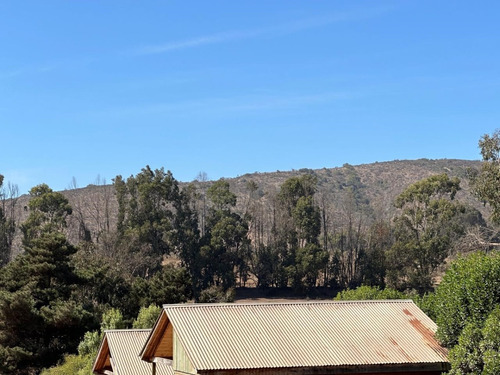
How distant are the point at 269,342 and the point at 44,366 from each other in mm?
27354

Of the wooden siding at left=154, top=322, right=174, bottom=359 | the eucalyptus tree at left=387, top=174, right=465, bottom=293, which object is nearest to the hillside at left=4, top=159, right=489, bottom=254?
the eucalyptus tree at left=387, top=174, right=465, bottom=293

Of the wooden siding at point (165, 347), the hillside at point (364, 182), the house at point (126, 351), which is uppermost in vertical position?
the hillside at point (364, 182)

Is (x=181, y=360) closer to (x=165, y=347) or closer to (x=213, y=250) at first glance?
(x=165, y=347)

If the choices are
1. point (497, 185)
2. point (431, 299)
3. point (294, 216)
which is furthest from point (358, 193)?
point (431, 299)

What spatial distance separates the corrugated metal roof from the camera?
72.0 ft

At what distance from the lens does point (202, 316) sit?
2359 centimetres

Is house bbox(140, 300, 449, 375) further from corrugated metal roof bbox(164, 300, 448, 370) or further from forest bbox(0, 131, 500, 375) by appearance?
forest bbox(0, 131, 500, 375)

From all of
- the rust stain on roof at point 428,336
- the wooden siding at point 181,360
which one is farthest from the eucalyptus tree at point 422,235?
the wooden siding at point 181,360

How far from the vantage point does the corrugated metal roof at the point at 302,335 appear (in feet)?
72.0

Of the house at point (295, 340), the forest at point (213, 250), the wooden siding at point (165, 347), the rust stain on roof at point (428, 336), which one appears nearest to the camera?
the house at point (295, 340)

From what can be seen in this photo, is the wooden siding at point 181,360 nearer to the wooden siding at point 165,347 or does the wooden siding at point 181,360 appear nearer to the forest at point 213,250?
the wooden siding at point 165,347

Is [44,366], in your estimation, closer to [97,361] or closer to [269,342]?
→ [97,361]

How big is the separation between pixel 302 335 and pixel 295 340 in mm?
418

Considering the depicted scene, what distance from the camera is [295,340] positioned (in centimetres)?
2309
